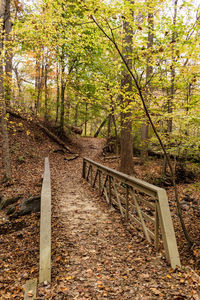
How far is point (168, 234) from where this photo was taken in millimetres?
2982

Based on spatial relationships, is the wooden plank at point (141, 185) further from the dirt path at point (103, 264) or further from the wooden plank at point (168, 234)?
the dirt path at point (103, 264)

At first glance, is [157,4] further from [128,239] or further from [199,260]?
[199,260]

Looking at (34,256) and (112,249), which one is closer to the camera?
(112,249)

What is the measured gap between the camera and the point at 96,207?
5586 mm

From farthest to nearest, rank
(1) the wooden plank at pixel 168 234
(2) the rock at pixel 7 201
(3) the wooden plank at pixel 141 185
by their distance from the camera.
Result: (2) the rock at pixel 7 201 < (3) the wooden plank at pixel 141 185 < (1) the wooden plank at pixel 168 234

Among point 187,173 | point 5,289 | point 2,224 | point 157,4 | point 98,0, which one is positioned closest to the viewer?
point 5,289

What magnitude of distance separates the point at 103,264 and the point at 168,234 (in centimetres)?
115

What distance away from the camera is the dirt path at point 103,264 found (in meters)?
2.47

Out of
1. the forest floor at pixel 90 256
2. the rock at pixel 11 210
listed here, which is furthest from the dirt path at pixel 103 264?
the rock at pixel 11 210

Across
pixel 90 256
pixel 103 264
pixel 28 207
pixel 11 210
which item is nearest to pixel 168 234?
pixel 103 264

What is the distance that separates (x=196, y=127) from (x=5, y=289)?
5.91 meters

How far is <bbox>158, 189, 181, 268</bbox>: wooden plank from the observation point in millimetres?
2916

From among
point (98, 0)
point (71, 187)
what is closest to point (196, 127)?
point (98, 0)

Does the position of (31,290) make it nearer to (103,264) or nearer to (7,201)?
(103,264)
